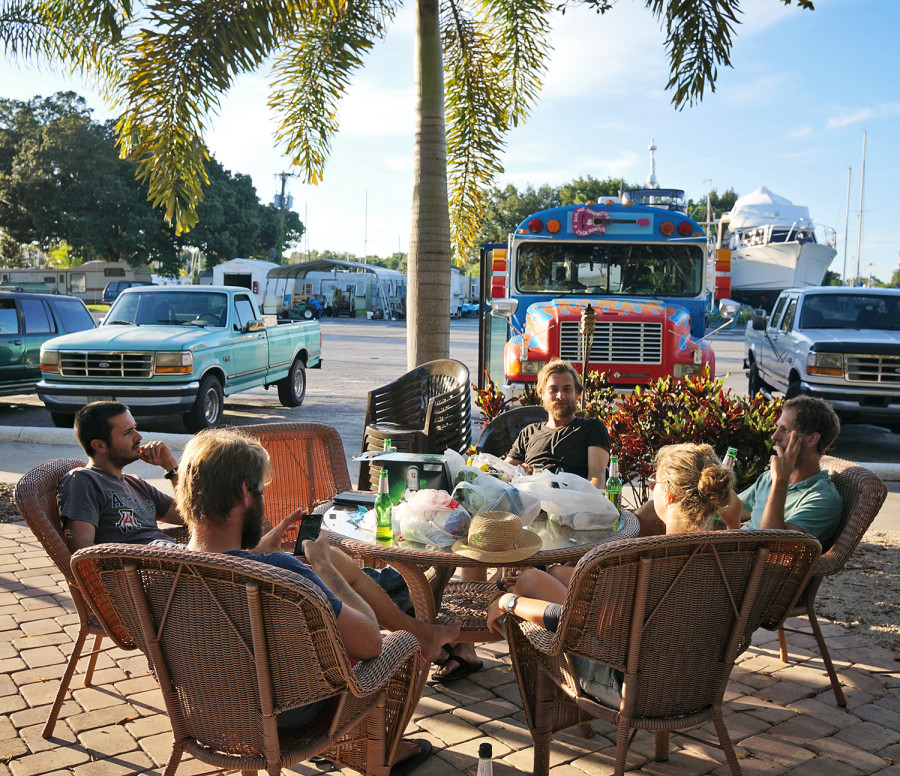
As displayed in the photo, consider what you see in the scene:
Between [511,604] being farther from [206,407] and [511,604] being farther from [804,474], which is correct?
[206,407]

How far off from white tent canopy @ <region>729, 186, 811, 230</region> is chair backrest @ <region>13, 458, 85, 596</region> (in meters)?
49.4

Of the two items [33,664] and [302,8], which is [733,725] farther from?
[302,8]

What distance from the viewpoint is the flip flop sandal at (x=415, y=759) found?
305 cm

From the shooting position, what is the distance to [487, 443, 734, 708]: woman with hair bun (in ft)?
9.30

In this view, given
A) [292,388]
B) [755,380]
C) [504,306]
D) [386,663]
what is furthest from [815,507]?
[755,380]

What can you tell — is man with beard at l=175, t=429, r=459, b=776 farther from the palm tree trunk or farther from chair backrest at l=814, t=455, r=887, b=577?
the palm tree trunk

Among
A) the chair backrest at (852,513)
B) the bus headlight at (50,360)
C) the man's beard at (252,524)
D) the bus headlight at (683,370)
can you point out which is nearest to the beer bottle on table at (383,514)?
the man's beard at (252,524)

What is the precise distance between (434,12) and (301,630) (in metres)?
6.84

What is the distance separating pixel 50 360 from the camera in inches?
400

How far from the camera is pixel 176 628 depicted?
7.72ft

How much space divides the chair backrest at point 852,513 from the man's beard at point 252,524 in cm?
238

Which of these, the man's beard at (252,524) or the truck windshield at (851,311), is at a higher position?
the truck windshield at (851,311)

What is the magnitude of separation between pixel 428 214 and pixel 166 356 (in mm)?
4156

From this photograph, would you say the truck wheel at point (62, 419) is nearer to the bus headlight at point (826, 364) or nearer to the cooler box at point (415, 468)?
the cooler box at point (415, 468)
